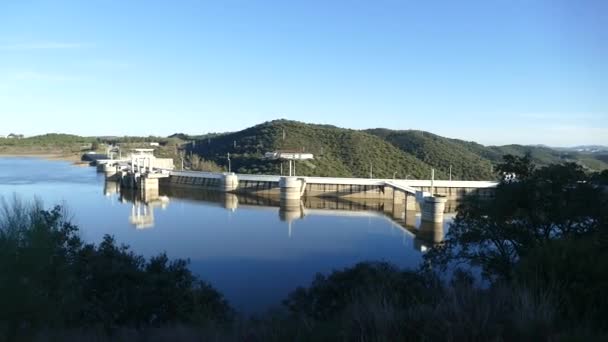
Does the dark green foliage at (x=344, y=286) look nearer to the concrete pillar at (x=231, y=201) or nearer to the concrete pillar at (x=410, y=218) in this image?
the concrete pillar at (x=410, y=218)

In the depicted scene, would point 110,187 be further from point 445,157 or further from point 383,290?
point 383,290

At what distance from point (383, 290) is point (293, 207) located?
2811 cm

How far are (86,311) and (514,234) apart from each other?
24.3 ft

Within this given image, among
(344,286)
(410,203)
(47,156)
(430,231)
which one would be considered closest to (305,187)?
(410,203)

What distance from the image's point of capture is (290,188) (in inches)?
1415

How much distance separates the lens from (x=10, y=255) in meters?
6.09

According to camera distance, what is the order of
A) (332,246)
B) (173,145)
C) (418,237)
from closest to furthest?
(332,246) < (418,237) < (173,145)

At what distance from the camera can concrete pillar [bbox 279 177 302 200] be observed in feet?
117

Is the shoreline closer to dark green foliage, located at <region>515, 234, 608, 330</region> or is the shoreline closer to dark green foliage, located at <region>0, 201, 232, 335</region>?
dark green foliage, located at <region>0, 201, 232, 335</region>

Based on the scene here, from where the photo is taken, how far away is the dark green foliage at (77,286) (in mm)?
5493

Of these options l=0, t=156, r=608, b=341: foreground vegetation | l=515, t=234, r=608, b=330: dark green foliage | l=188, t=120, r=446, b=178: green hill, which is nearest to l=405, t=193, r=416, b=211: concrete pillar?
l=188, t=120, r=446, b=178: green hill

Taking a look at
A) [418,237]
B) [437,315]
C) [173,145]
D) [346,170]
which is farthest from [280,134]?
[437,315]

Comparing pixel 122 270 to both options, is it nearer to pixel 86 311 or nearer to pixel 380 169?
pixel 86 311

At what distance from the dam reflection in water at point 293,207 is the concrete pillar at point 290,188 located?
1.32 feet
